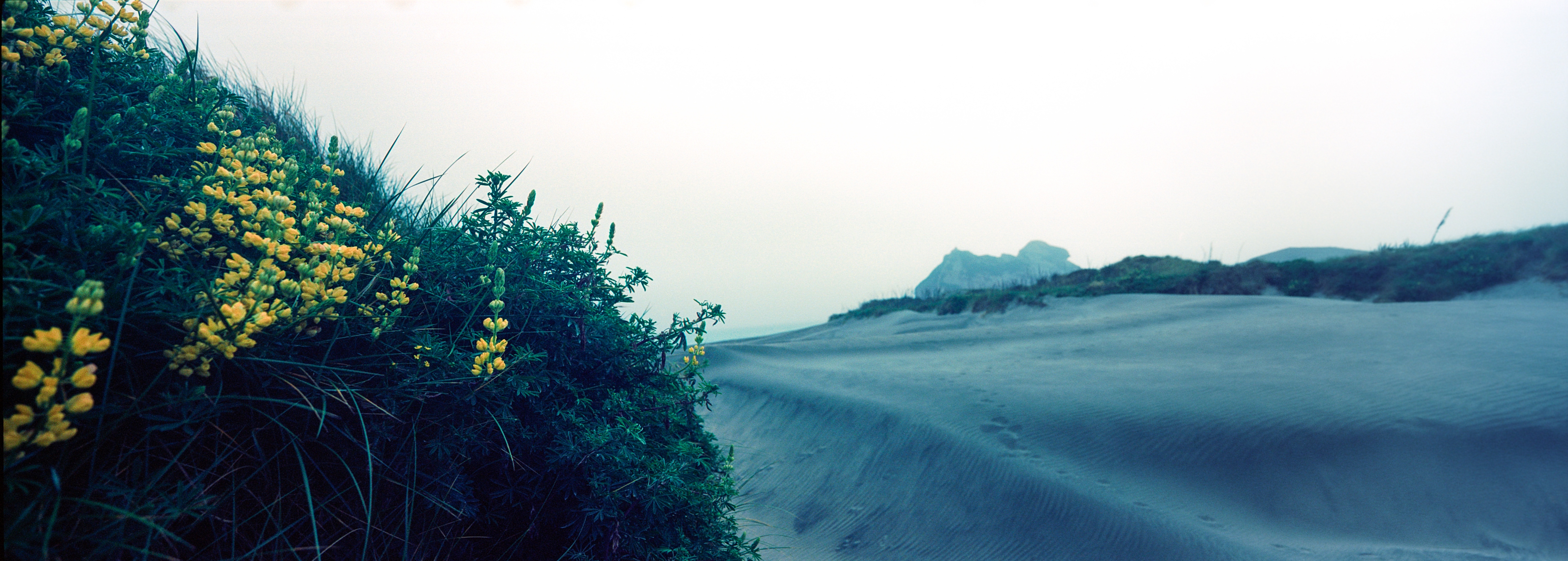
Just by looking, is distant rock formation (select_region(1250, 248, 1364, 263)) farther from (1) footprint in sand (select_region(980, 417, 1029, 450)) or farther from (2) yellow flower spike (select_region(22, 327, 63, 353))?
(2) yellow flower spike (select_region(22, 327, 63, 353))

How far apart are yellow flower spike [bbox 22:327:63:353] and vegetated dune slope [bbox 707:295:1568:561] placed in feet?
13.4

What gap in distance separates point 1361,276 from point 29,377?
17.0 metres

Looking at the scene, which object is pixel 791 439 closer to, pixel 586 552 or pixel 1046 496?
pixel 1046 496

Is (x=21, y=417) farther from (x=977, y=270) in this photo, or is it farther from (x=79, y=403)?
(x=977, y=270)

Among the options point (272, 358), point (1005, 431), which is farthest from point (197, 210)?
point (1005, 431)

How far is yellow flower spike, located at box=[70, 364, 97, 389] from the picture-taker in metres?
0.95

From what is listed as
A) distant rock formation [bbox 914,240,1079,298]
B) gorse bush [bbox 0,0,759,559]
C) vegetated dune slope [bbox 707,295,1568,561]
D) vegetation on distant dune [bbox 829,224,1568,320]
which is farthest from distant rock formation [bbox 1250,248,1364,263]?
gorse bush [bbox 0,0,759,559]

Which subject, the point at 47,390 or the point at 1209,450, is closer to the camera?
the point at 47,390

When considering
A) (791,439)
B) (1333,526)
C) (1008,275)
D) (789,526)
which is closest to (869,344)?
(791,439)

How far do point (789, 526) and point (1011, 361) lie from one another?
166 inches

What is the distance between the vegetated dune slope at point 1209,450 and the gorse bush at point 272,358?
9.48 feet

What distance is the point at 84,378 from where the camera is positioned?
95 centimetres

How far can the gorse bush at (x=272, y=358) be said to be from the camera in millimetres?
1123

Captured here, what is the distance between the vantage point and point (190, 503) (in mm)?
1225
